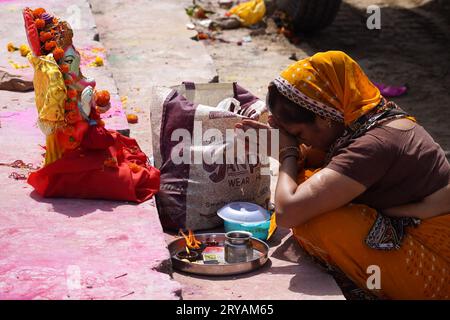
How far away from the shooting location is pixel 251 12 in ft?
27.2

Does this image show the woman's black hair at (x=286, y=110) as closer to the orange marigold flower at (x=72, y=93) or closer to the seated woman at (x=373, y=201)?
the seated woman at (x=373, y=201)

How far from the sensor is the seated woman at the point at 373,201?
335 cm

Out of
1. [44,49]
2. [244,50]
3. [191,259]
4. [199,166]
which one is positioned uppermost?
[44,49]

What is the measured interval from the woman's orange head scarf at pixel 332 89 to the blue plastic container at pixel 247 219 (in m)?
0.71

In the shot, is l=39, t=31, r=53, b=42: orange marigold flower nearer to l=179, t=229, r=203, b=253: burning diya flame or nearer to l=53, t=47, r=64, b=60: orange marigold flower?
l=53, t=47, r=64, b=60: orange marigold flower

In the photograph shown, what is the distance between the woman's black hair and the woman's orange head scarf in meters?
0.04

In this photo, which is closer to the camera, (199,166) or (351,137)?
(351,137)

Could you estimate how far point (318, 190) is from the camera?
3289mm

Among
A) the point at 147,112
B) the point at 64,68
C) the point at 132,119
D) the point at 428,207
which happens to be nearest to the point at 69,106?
the point at 64,68

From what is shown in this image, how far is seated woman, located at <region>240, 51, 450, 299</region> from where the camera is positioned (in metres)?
3.35

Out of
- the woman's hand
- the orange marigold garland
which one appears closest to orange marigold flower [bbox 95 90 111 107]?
the orange marigold garland
